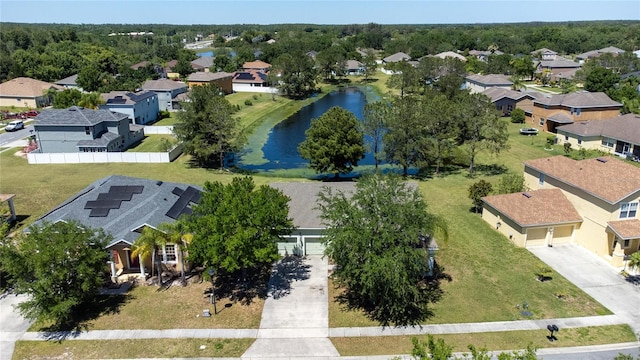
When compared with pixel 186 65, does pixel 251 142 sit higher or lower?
lower

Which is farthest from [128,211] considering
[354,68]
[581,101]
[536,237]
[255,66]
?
[354,68]

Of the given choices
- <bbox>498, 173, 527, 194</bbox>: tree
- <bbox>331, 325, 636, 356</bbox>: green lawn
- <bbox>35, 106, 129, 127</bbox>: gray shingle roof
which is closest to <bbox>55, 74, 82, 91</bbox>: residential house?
<bbox>35, 106, 129, 127</bbox>: gray shingle roof

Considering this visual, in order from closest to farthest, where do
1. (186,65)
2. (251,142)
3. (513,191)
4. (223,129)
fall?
(513,191) → (223,129) → (251,142) → (186,65)

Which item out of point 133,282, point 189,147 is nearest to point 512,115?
point 189,147

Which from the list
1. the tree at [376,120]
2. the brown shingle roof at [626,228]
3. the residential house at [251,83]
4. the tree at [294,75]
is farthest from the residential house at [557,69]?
the brown shingle roof at [626,228]

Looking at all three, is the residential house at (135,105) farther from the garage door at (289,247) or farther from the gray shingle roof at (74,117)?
the garage door at (289,247)

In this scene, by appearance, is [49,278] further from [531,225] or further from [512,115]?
[512,115]

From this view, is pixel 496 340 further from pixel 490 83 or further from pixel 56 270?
pixel 490 83

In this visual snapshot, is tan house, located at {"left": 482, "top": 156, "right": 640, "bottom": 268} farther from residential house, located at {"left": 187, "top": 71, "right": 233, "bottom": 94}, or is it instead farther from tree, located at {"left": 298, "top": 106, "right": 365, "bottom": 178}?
residential house, located at {"left": 187, "top": 71, "right": 233, "bottom": 94}
